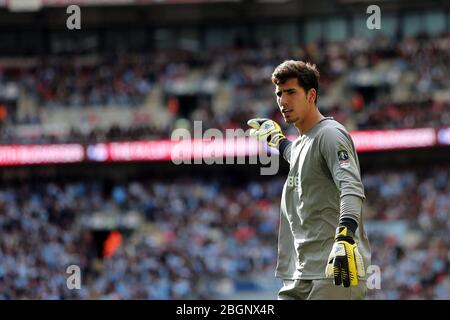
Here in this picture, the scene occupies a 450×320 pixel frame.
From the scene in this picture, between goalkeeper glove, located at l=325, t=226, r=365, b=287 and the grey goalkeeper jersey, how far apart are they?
0.24 meters

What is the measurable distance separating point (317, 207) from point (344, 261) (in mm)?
494

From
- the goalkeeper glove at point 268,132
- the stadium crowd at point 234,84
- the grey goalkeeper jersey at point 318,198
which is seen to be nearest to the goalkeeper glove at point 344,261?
the grey goalkeeper jersey at point 318,198

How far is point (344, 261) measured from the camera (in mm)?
5008

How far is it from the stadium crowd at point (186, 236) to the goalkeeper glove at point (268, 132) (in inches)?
634

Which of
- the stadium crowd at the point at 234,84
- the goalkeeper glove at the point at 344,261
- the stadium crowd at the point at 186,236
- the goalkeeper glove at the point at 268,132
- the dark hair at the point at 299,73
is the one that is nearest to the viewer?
the goalkeeper glove at the point at 344,261

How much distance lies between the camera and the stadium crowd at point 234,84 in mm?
30625

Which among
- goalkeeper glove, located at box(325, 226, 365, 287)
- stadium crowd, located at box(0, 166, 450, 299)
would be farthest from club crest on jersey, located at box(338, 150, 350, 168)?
stadium crowd, located at box(0, 166, 450, 299)

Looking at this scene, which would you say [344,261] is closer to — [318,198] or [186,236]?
[318,198]

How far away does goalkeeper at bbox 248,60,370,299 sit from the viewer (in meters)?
5.10

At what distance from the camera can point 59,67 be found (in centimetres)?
3466

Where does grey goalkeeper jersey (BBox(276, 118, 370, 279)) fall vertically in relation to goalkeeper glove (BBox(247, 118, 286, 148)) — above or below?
below

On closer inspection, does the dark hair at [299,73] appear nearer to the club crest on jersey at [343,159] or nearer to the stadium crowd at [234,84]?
the club crest on jersey at [343,159]

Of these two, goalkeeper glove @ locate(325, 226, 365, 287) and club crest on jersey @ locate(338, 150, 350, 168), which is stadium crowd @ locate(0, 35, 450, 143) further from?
goalkeeper glove @ locate(325, 226, 365, 287)

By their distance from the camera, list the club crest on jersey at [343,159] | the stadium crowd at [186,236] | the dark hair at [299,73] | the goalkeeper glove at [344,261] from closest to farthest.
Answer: the goalkeeper glove at [344,261] < the club crest on jersey at [343,159] < the dark hair at [299,73] < the stadium crowd at [186,236]
